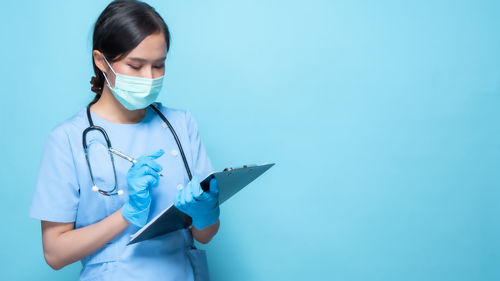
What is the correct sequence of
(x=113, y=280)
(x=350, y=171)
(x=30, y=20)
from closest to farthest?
(x=113, y=280) → (x=30, y=20) → (x=350, y=171)

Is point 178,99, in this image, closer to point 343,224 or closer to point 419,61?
point 343,224

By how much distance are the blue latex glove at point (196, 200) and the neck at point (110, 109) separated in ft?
0.99

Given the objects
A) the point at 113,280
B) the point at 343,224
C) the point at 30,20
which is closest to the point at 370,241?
the point at 343,224

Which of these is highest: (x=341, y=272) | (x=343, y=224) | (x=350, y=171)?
(x=350, y=171)

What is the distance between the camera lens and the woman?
1065mm

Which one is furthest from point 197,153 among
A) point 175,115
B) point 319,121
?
point 319,121

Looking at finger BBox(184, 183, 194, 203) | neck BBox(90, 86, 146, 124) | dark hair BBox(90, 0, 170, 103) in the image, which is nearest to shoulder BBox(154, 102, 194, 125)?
neck BBox(90, 86, 146, 124)

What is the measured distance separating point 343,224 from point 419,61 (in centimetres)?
71

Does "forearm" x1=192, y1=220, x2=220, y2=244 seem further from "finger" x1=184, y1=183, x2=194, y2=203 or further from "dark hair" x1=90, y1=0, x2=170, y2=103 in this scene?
"dark hair" x1=90, y1=0, x2=170, y2=103

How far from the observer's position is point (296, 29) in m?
1.75

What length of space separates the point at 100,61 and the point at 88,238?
456mm

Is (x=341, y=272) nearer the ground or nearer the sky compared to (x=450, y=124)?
nearer the ground

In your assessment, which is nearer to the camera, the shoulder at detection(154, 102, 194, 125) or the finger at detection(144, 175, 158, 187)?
the finger at detection(144, 175, 158, 187)

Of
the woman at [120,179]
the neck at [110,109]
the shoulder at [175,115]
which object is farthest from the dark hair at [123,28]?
the shoulder at [175,115]
